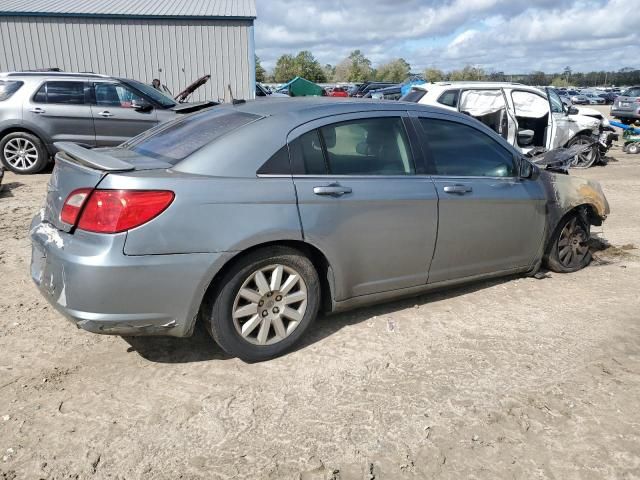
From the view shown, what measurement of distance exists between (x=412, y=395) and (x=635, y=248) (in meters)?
4.30

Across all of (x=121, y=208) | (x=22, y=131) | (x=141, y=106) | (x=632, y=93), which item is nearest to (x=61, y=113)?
(x=22, y=131)

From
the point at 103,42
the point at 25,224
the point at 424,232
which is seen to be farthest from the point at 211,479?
the point at 103,42

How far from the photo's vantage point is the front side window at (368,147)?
351 cm

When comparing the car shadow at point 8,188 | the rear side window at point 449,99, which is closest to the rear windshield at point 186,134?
the car shadow at point 8,188

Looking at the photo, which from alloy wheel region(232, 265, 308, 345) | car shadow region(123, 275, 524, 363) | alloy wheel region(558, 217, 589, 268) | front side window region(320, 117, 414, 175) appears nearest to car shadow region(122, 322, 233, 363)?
car shadow region(123, 275, 524, 363)

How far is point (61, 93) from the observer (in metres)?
9.30

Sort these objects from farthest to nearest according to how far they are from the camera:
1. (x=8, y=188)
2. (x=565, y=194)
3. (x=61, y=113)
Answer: (x=61, y=113) → (x=8, y=188) → (x=565, y=194)

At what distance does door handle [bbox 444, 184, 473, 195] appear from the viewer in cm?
390

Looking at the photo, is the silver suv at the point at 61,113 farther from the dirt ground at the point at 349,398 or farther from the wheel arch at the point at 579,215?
the wheel arch at the point at 579,215

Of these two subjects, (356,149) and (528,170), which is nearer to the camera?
(356,149)

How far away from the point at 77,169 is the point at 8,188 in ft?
20.1

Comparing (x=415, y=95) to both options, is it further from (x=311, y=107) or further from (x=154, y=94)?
(x=311, y=107)

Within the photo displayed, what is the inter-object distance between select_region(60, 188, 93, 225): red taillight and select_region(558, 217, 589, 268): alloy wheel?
159 inches

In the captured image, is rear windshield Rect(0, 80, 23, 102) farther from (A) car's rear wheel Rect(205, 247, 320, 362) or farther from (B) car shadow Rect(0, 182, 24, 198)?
(A) car's rear wheel Rect(205, 247, 320, 362)
